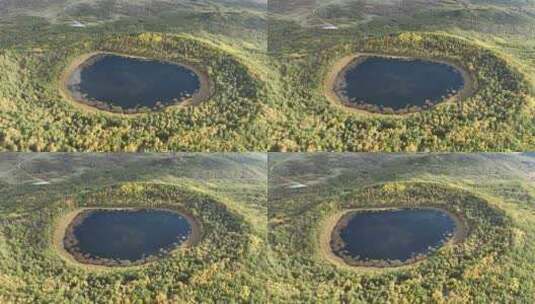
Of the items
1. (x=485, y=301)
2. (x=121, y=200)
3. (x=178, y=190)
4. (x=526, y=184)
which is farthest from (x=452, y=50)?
(x=121, y=200)

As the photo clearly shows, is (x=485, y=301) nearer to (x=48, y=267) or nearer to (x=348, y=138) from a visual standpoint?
(x=348, y=138)

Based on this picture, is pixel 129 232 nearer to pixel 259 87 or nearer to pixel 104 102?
pixel 104 102

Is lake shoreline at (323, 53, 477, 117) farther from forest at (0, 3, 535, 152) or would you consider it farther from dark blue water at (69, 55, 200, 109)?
dark blue water at (69, 55, 200, 109)

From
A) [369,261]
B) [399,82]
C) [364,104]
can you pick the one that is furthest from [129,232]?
[399,82]

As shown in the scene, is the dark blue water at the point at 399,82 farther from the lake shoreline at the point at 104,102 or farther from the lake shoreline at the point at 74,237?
the lake shoreline at the point at 74,237

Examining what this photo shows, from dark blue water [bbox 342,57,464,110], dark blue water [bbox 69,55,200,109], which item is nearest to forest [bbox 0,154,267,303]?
dark blue water [bbox 69,55,200,109]

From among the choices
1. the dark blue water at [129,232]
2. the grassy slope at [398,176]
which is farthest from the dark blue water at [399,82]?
the dark blue water at [129,232]
